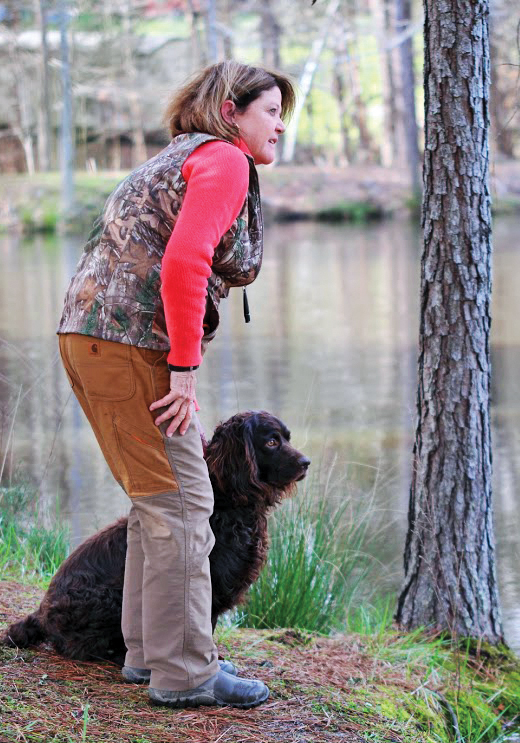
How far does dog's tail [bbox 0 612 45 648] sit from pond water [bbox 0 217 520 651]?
161 centimetres

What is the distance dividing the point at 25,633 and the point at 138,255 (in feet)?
4.50

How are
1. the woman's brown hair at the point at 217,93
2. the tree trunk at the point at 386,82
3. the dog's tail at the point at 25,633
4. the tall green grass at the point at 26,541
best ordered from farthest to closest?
1. the tree trunk at the point at 386,82
2. the tall green grass at the point at 26,541
3. the dog's tail at the point at 25,633
4. the woman's brown hair at the point at 217,93

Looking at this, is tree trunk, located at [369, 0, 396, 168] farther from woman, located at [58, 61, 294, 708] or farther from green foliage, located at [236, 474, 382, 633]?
woman, located at [58, 61, 294, 708]

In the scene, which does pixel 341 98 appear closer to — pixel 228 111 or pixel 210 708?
pixel 228 111

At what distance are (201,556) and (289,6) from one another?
119 feet

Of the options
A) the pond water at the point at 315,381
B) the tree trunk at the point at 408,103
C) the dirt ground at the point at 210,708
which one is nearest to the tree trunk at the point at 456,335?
the pond water at the point at 315,381

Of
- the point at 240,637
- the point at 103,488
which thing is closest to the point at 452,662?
the point at 240,637

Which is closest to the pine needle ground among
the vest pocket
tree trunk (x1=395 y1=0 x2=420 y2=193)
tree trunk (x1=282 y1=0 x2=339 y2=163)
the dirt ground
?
the dirt ground

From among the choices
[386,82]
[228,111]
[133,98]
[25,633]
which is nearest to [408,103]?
[386,82]

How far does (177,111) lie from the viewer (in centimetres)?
291

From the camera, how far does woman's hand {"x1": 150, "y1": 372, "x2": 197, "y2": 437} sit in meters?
2.67

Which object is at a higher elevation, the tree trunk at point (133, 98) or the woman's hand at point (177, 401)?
the tree trunk at point (133, 98)

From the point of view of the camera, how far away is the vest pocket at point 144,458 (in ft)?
8.95

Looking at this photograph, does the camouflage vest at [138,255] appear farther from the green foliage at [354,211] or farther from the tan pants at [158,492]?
the green foliage at [354,211]
